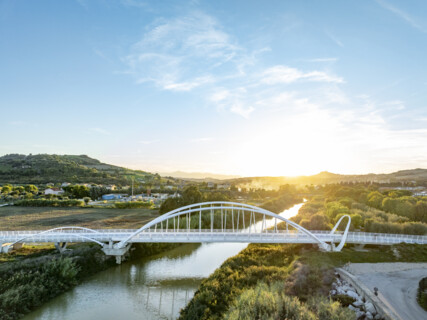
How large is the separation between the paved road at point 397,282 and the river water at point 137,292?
1198cm

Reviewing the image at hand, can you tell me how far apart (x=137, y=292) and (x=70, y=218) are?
3139 cm

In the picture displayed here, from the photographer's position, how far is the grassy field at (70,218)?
134ft

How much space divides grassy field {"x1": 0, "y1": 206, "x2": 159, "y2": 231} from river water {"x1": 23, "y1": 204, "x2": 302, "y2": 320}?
14.0 m

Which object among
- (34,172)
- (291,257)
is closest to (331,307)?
(291,257)

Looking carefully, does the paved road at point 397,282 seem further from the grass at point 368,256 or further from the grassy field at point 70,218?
the grassy field at point 70,218

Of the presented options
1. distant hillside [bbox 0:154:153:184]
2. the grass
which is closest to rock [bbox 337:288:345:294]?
the grass

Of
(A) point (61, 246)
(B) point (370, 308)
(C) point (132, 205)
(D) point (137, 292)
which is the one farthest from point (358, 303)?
(C) point (132, 205)

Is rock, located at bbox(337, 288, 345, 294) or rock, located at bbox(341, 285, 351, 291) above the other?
rock, located at bbox(341, 285, 351, 291)

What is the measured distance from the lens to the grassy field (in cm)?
4080

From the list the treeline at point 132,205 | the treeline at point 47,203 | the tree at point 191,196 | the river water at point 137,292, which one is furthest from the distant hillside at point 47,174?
the river water at point 137,292

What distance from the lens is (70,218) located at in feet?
156

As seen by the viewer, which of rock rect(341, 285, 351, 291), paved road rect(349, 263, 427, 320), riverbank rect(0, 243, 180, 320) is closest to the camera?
paved road rect(349, 263, 427, 320)

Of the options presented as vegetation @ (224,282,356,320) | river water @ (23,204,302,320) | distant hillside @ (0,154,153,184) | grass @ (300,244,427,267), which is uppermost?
distant hillside @ (0,154,153,184)

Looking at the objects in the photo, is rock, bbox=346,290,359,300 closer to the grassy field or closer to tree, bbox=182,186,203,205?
the grassy field
